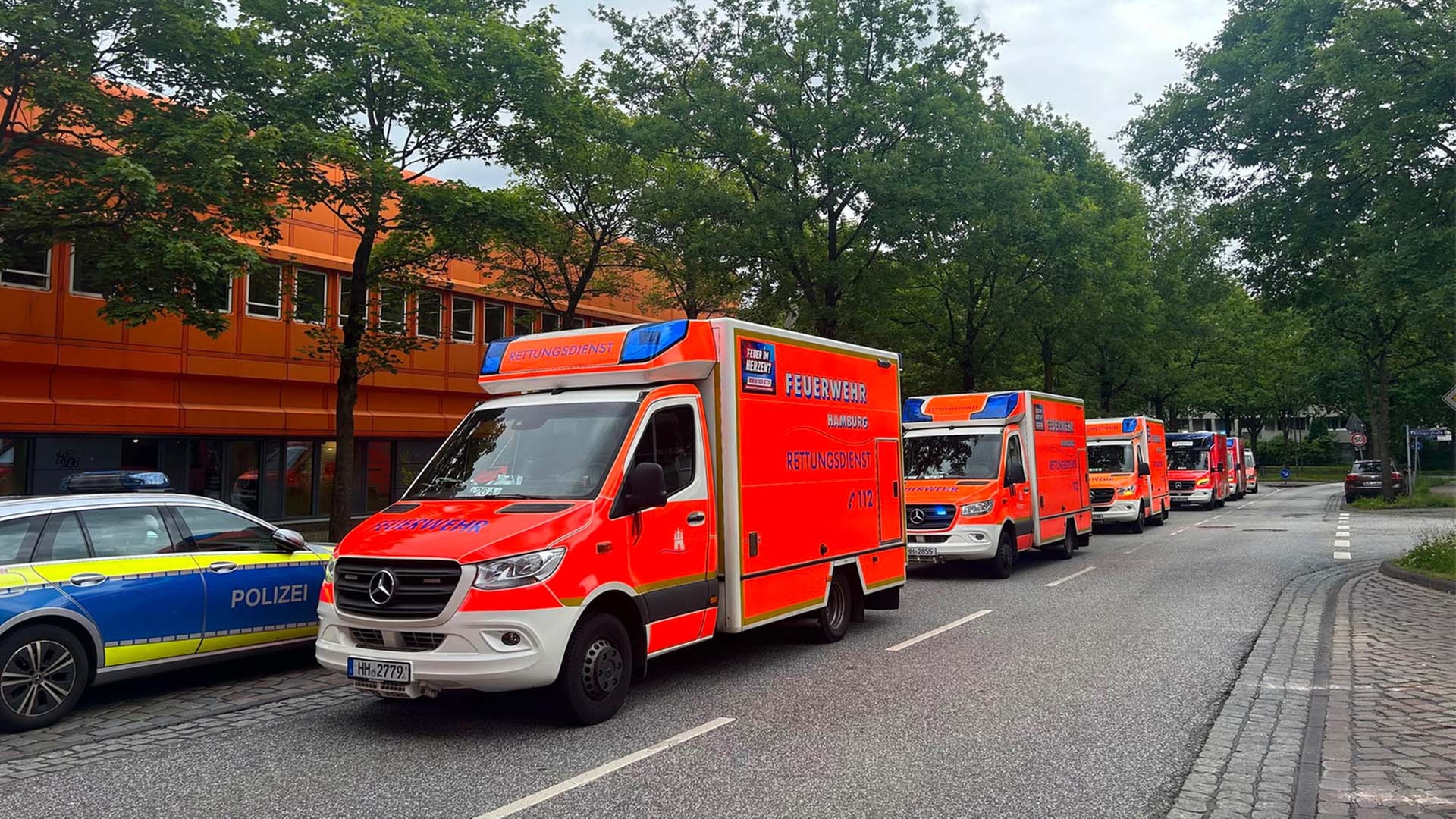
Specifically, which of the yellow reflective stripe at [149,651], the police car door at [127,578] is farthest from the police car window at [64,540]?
the yellow reflective stripe at [149,651]

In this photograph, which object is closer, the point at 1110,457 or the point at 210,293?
the point at 210,293

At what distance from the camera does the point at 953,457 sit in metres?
15.2

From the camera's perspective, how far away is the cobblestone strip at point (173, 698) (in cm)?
639

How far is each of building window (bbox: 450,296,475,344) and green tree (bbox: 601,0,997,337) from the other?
10.2 meters

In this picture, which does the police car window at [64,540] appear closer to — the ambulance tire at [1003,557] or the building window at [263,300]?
the ambulance tire at [1003,557]

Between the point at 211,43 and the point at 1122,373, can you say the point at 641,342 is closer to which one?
the point at 211,43

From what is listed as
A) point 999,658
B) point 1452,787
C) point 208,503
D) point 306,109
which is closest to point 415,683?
point 208,503

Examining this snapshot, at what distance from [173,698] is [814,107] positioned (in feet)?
50.0

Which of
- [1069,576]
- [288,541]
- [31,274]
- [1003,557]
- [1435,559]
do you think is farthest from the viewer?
[31,274]

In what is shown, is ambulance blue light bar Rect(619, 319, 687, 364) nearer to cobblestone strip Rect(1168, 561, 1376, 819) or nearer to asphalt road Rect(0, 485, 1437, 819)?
asphalt road Rect(0, 485, 1437, 819)

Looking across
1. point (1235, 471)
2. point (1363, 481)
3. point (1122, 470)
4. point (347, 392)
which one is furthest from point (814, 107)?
point (1235, 471)

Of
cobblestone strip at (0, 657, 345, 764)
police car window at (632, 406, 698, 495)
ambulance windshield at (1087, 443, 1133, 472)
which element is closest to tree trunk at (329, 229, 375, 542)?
cobblestone strip at (0, 657, 345, 764)

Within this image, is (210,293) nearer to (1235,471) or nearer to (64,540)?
(64,540)

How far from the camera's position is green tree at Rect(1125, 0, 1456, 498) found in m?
13.5
